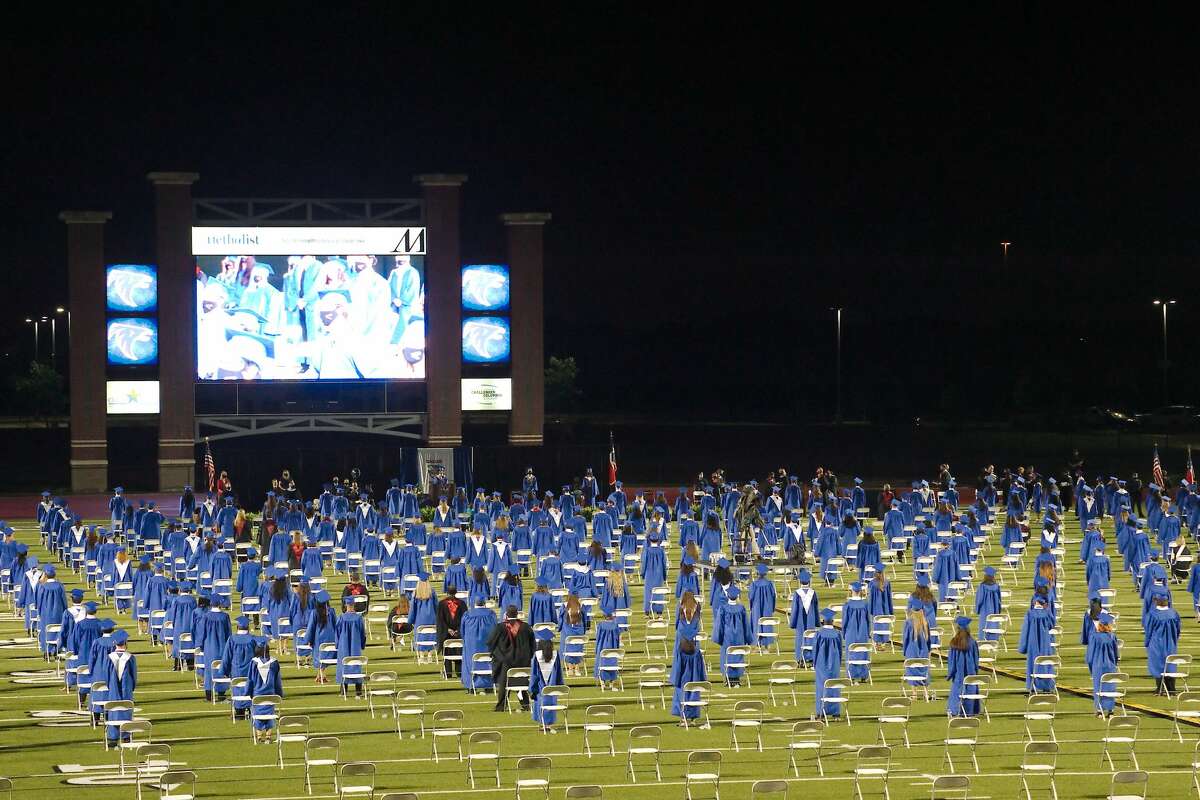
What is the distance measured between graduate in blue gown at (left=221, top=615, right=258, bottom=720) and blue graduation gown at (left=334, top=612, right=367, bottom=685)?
1557mm

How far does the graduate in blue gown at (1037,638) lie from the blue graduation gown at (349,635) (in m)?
8.02

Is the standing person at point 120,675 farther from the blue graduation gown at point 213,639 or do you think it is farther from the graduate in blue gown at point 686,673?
the graduate in blue gown at point 686,673

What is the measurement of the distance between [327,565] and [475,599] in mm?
13055

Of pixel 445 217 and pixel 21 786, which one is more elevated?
pixel 445 217

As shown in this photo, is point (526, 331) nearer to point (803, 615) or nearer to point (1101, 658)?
point (803, 615)

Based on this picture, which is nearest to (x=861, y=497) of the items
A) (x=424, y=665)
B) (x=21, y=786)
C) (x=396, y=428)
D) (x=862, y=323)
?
(x=396, y=428)

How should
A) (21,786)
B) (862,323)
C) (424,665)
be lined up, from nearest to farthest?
(21,786)
(424,665)
(862,323)

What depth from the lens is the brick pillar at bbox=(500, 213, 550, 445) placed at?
51.8m

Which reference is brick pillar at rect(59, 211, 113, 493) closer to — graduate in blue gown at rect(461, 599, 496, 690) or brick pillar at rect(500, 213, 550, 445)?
brick pillar at rect(500, 213, 550, 445)

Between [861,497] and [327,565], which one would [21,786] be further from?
[861,497]

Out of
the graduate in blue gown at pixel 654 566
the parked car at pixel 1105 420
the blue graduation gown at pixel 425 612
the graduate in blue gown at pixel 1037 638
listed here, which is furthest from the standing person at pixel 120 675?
the parked car at pixel 1105 420

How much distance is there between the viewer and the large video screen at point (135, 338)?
50.6m

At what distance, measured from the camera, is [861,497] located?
4225 cm

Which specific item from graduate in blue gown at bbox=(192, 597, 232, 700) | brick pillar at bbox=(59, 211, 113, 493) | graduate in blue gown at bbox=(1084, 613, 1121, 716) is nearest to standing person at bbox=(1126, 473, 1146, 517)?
graduate in blue gown at bbox=(1084, 613, 1121, 716)
